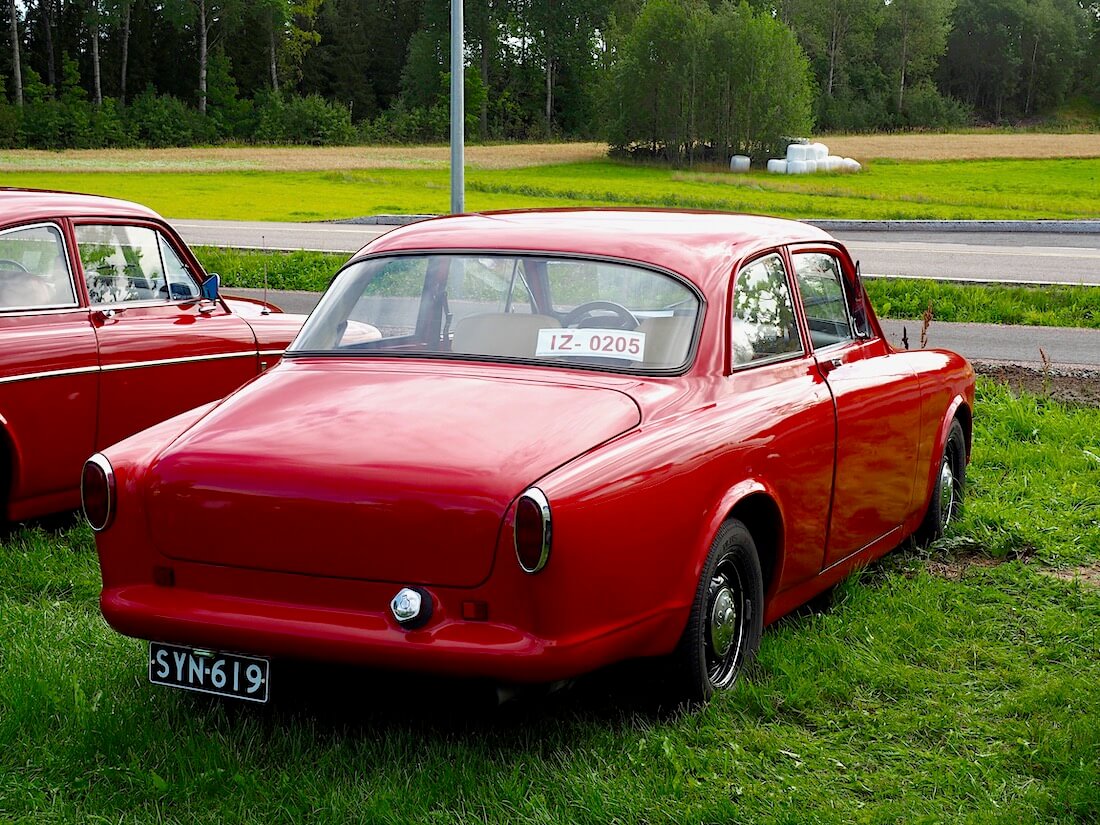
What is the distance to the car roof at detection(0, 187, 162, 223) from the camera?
643cm

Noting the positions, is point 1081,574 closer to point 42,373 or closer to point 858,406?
point 858,406

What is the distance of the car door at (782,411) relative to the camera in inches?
173

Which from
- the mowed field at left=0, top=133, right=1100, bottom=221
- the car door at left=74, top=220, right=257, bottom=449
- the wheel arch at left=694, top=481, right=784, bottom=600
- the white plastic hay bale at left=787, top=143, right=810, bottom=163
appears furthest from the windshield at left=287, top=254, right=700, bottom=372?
the white plastic hay bale at left=787, top=143, right=810, bottom=163

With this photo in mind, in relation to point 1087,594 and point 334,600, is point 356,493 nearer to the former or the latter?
point 334,600

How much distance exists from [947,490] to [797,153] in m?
48.2

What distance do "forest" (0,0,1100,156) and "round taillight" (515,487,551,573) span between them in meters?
55.9

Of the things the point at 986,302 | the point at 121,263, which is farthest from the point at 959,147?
the point at 121,263

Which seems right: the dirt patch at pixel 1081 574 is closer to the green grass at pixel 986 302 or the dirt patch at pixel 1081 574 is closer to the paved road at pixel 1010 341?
the paved road at pixel 1010 341

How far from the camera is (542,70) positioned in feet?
303

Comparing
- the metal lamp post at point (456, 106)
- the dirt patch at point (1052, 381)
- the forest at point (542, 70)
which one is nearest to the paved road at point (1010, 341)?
the dirt patch at point (1052, 381)

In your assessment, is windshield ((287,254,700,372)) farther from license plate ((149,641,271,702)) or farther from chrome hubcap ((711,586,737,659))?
license plate ((149,641,271,702))

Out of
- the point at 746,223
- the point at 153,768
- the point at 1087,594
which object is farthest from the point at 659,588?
the point at 1087,594

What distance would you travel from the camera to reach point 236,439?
12.7ft

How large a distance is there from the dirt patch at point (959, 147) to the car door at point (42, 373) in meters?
54.4
